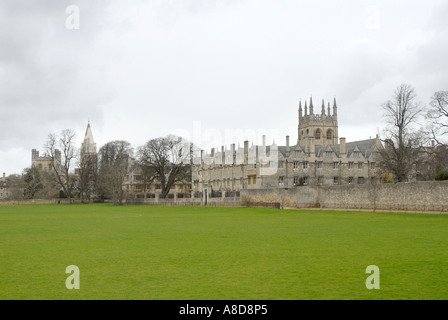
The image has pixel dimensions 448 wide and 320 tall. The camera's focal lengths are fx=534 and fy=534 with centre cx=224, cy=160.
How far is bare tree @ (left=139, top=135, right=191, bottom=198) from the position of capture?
316ft

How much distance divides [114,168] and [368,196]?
5541 cm

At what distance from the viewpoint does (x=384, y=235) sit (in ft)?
75.6

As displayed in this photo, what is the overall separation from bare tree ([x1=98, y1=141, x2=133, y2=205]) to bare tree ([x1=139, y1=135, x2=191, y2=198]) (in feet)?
14.9

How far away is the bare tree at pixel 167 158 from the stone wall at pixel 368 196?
30325mm

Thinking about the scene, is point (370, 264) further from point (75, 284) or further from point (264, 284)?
point (75, 284)

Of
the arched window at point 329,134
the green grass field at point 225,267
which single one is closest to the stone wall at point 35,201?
the arched window at point 329,134

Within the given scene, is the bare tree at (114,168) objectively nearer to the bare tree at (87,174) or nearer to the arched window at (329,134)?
the bare tree at (87,174)

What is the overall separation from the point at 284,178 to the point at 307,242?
201 feet

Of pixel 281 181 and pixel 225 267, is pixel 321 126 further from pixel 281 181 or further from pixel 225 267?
pixel 225 267

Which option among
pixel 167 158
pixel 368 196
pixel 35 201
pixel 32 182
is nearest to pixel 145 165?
pixel 167 158

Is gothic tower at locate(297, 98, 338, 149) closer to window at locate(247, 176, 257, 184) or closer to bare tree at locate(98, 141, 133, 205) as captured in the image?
window at locate(247, 176, 257, 184)

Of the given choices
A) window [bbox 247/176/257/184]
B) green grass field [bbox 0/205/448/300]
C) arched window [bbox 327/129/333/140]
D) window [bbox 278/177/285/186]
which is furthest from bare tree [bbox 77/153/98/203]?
green grass field [bbox 0/205/448/300]

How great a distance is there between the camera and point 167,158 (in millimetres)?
97250

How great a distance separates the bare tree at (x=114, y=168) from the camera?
305ft
